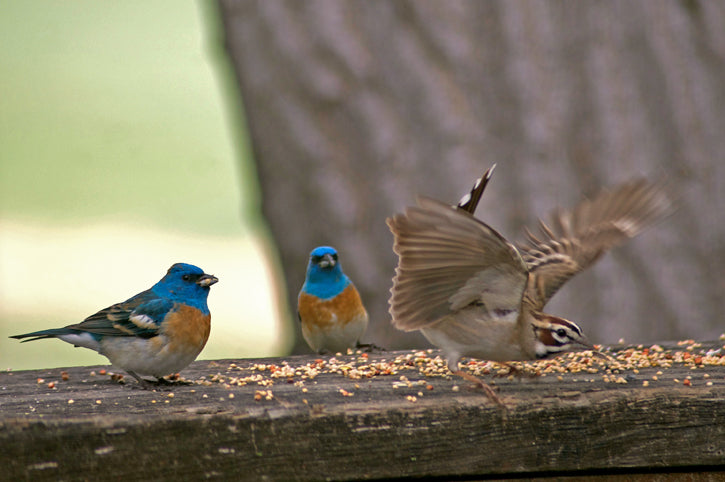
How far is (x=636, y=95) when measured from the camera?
5691 mm

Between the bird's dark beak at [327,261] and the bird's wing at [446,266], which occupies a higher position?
the bird's dark beak at [327,261]

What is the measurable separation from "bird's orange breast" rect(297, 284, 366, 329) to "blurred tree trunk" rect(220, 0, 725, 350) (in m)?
0.73

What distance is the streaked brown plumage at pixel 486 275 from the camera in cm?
301

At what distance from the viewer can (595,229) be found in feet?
12.6

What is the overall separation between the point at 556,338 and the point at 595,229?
744mm

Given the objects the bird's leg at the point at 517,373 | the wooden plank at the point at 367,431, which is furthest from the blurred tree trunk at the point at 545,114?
the wooden plank at the point at 367,431

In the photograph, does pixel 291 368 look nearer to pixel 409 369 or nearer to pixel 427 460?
pixel 409 369

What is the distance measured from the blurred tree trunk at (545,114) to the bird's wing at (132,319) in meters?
2.30

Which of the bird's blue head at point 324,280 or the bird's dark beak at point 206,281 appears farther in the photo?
the bird's blue head at point 324,280

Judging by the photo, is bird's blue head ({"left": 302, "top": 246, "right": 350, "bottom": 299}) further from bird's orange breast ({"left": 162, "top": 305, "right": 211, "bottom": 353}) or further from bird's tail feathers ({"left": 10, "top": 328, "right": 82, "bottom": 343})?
bird's tail feathers ({"left": 10, "top": 328, "right": 82, "bottom": 343})

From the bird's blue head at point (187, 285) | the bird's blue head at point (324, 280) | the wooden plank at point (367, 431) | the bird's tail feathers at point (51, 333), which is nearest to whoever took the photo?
the wooden plank at point (367, 431)

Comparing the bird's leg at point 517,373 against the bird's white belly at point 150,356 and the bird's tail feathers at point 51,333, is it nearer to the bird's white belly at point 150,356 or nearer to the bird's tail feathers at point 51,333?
the bird's white belly at point 150,356

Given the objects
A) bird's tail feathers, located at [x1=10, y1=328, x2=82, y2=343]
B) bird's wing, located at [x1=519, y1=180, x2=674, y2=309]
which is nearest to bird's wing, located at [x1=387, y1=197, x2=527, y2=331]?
bird's wing, located at [x1=519, y1=180, x2=674, y2=309]

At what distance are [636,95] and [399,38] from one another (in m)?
1.53
